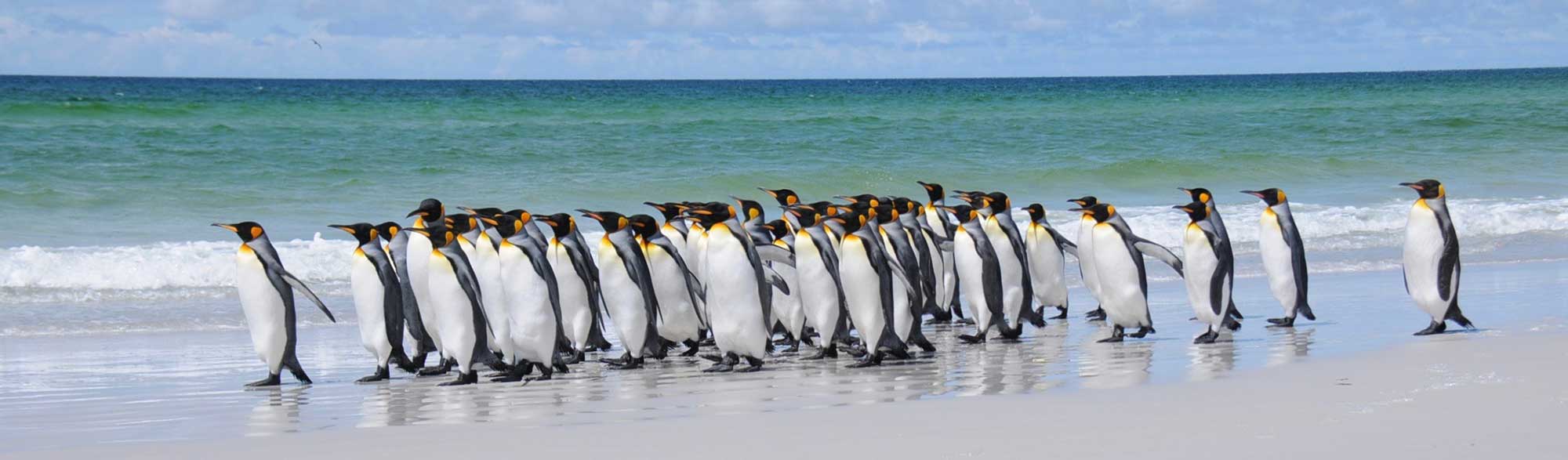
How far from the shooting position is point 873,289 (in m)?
6.93

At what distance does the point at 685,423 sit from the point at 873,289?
6.75 ft

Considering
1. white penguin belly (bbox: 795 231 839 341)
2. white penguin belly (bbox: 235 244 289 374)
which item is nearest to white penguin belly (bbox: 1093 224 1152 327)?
white penguin belly (bbox: 795 231 839 341)

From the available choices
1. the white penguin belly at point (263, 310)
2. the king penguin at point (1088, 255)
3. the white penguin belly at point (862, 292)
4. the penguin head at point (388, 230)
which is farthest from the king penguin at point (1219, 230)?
the white penguin belly at point (263, 310)

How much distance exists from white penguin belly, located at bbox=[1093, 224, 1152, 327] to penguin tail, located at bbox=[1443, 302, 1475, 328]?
4.12 ft

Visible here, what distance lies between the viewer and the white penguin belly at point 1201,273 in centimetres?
757

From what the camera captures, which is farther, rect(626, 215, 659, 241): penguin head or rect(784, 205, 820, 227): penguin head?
rect(626, 215, 659, 241): penguin head

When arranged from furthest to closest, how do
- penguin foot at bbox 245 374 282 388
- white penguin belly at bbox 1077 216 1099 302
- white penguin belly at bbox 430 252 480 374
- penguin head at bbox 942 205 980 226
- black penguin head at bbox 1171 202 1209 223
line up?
1. white penguin belly at bbox 1077 216 1099 302
2. penguin head at bbox 942 205 980 226
3. black penguin head at bbox 1171 202 1209 223
4. white penguin belly at bbox 430 252 480 374
5. penguin foot at bbox 245 374 282 388

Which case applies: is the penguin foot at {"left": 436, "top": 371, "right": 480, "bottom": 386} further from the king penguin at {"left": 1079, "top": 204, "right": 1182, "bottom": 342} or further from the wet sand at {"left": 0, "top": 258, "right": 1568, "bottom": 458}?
the king penguin at {"left": 1079, "top": 204, "right": 1182, "bottom": 342}

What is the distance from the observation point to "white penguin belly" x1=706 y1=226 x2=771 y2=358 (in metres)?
6.82

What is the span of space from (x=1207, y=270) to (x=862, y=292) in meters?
1.74

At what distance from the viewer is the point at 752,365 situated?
6812 mm

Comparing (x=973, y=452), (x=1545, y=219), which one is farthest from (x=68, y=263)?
(x=1545, y=219)

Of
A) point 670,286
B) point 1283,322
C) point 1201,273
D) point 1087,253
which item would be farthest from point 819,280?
point 1283,322

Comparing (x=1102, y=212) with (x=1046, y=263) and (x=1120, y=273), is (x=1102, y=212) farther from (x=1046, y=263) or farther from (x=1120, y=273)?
(x=1046, y=263)
